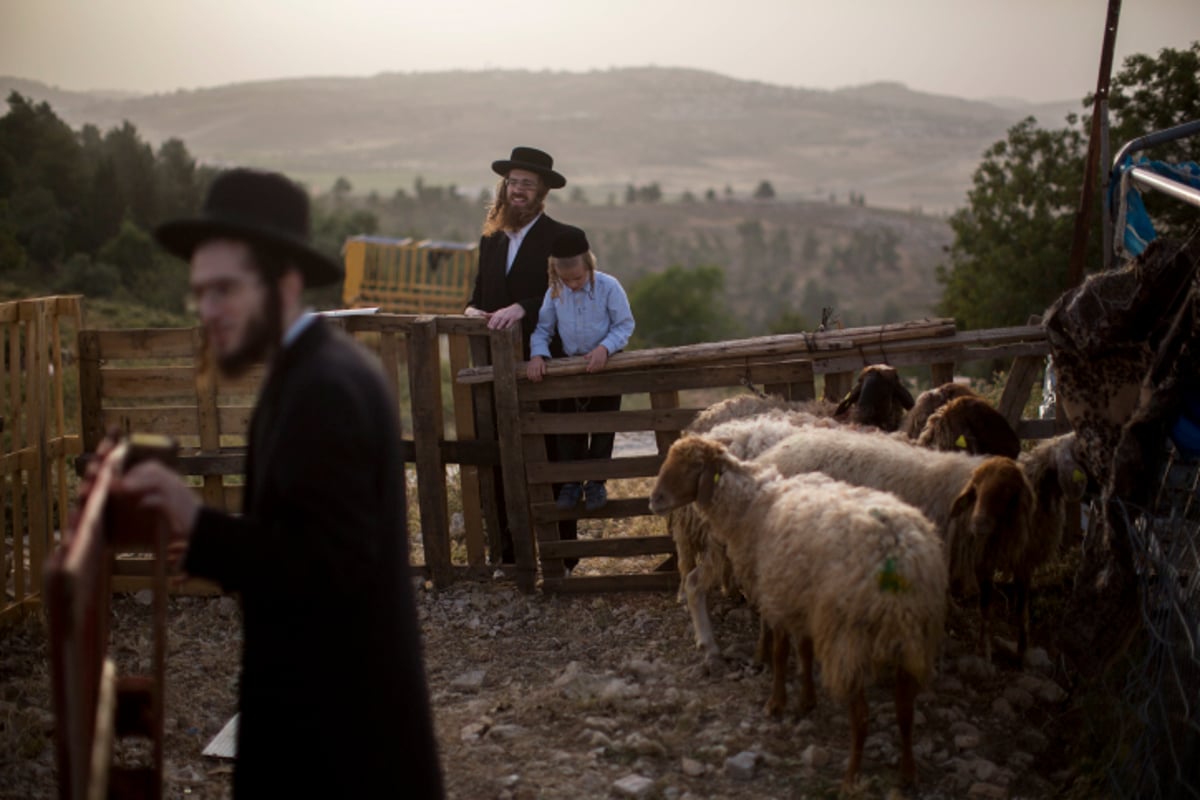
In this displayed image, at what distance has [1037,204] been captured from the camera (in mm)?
19031

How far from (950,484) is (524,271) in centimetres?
346

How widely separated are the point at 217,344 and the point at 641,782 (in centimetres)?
326

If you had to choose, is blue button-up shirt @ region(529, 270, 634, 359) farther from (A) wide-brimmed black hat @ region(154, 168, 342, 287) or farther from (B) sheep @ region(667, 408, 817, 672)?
(A) wide-brimmed black hat @ region(154, 168, 342, 287)

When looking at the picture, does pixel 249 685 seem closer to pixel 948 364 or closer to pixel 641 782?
pixel 641 782

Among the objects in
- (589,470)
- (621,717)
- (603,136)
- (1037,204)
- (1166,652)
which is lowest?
(621,717)

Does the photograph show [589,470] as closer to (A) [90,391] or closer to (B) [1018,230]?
(A) [90,391]

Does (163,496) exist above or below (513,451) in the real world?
above

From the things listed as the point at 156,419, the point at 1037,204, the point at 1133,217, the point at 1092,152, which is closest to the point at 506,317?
the point at 156,419

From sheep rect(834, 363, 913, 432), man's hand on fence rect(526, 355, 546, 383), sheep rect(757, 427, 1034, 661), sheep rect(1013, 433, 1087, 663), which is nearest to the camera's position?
sheep rect(757, 427, 1034, 661)

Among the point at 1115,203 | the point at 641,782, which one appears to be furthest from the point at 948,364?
the point at 641,782

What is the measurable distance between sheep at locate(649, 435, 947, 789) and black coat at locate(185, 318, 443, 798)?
2.49 m

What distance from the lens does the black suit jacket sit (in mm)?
7879

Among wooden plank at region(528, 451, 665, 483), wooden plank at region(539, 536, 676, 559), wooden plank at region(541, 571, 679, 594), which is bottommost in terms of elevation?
wooden plank at region(541, 571, 679, 594)

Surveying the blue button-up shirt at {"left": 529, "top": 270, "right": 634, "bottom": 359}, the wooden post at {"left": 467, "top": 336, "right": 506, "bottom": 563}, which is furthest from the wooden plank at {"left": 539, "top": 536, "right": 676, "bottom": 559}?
the blue button-up shirt at {"left": 529, "top": 270, "right": 634, "bottom": 359}
